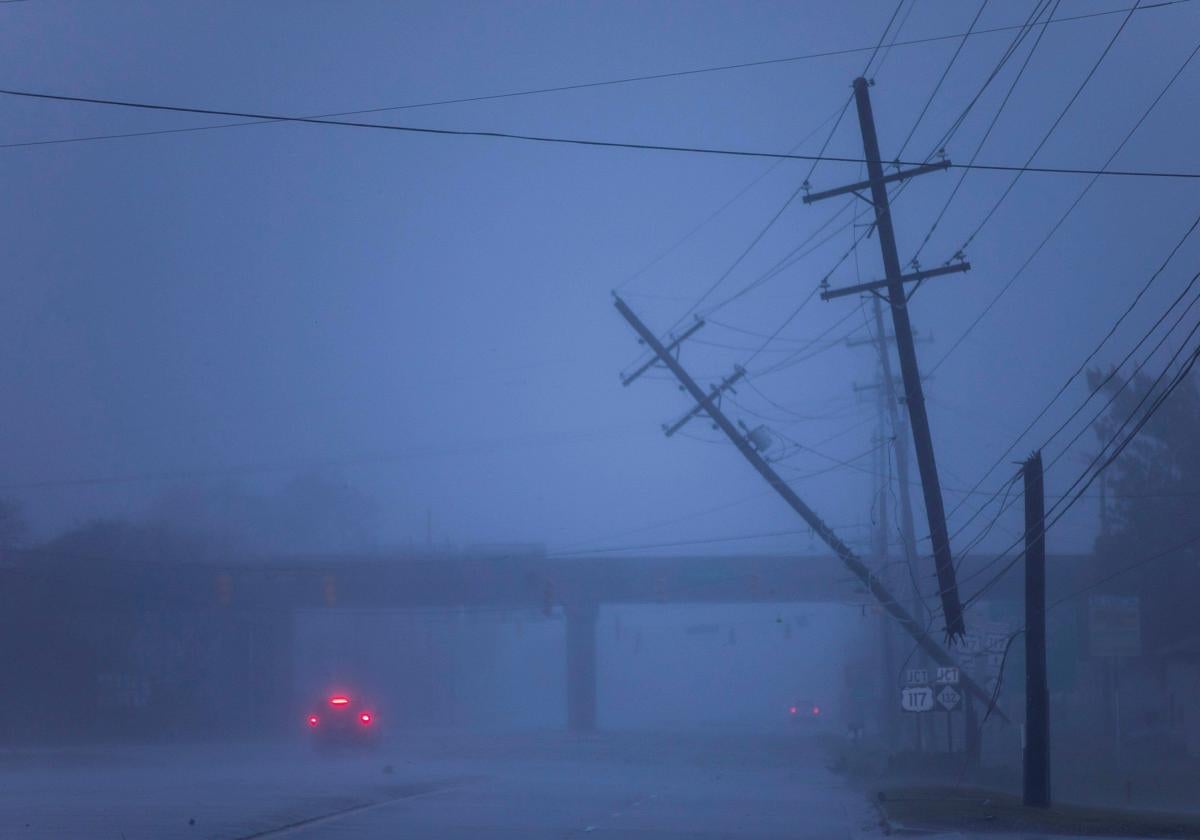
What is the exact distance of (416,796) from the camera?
1013 inches

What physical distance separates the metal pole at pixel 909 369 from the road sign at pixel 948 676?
20.4 feet

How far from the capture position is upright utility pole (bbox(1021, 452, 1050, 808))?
2403 centimetres

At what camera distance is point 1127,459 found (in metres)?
54.7

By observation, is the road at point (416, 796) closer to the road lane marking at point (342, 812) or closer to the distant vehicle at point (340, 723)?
the road lane marking at point (342, 812)

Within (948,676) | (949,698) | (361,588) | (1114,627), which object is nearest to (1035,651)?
(948,676)

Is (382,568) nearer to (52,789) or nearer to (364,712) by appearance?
(364,712)

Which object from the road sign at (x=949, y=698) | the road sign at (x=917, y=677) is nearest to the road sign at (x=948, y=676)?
the road sign at (x=949, y=698)

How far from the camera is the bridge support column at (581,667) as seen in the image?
75125 mm

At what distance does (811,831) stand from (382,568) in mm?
43664

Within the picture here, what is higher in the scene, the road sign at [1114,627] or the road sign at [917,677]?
the road sign at [1114,627]

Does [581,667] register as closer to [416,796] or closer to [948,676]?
[948,676]

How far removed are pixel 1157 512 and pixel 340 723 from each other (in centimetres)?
3121

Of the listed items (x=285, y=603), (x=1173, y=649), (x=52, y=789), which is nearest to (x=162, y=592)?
(x=285, y=603)

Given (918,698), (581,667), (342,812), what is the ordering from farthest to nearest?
1. (581,667)
2. (918,698)
3. (342,812)
